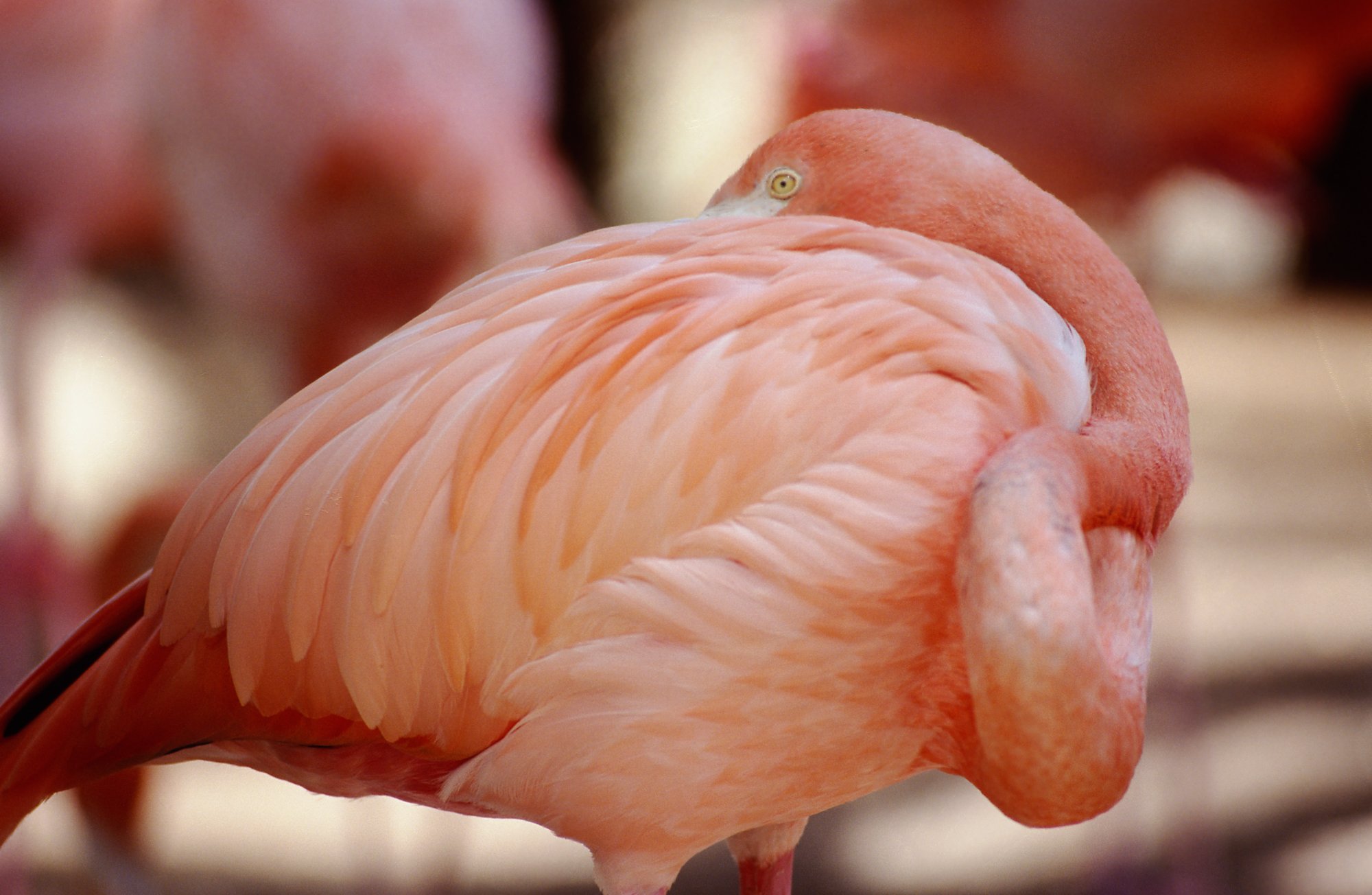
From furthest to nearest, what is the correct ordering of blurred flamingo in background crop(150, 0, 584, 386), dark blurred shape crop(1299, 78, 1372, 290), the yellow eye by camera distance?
dark blurred shape crop(1299, 78, 1372, 290) → blurred flamingo in background crop(150, 0, 584, 386) → the yellow eye

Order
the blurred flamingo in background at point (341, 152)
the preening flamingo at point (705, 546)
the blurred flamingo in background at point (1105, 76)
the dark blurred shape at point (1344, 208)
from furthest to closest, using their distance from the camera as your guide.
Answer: the dark blurred shape at point (1344, 208)
the blurred flamingo in background at point (1105, 76)
the blurred flamingo in background at point (341, 152)
the preening flamingo at point (705, 546)

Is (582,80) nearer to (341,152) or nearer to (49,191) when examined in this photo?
(341,152)

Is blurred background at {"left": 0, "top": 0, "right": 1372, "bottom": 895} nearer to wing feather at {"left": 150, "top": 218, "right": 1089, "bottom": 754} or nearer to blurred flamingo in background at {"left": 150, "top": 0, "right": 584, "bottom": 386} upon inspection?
blurred flamingo in background at {"left": 150, "top": 0, "right": 584, "bottom": 386}

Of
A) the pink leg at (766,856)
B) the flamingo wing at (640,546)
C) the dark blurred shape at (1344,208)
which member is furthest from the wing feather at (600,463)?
the dark blurred shape at (1344,208)

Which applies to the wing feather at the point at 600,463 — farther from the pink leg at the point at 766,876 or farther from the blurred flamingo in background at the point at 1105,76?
the blurred flamingo in background at the point at 1105,76

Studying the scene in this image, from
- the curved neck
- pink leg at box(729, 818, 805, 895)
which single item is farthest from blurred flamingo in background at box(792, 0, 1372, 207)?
pink leg at box(729, 818, 805, 895)

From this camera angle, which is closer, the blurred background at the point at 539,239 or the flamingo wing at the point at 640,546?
the flamingo wing at the point at 640,546

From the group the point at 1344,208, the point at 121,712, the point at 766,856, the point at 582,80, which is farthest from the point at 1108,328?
the point at 1344,208
